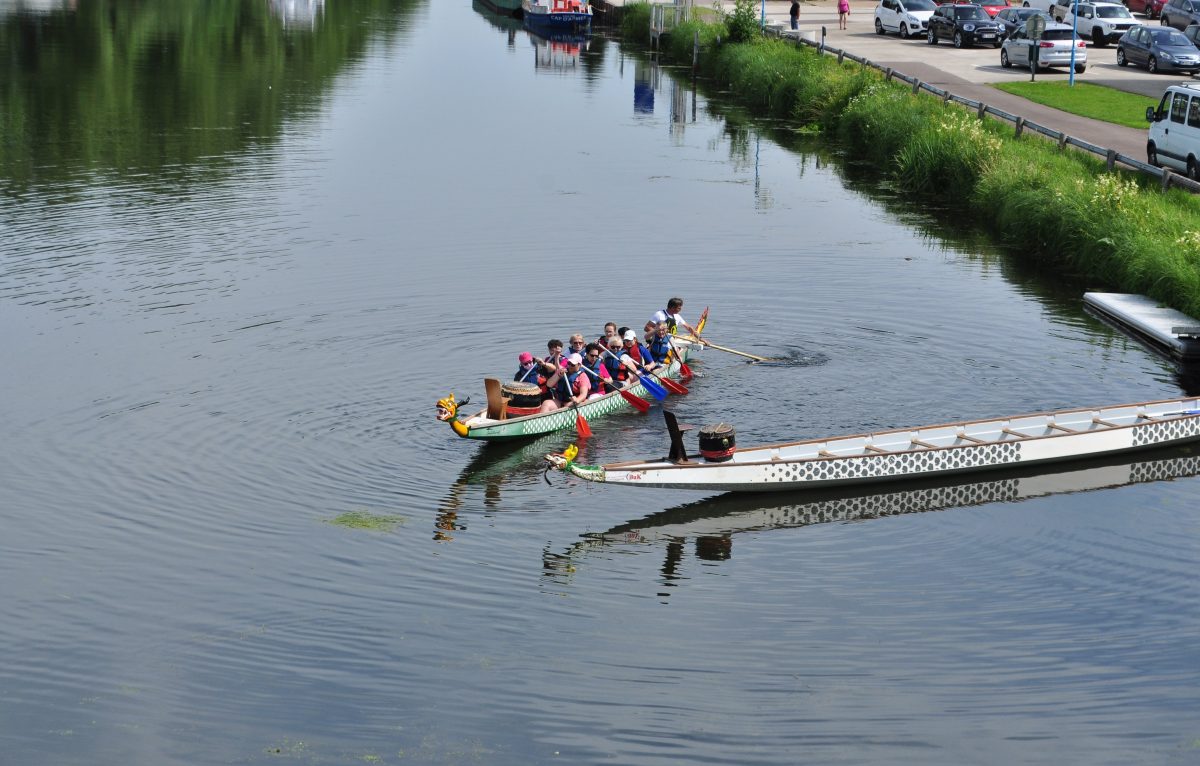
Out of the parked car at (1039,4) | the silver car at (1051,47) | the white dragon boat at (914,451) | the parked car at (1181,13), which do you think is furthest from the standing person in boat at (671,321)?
the parked car at (1039,4)

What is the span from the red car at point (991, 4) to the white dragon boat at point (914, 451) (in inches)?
2148

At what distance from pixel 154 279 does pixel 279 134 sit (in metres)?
20.9

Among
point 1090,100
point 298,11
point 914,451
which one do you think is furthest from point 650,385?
point 298,11

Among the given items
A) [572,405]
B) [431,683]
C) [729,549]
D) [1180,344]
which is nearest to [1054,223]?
[1180,344]

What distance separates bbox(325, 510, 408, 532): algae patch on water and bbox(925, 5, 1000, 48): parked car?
57.3 metres

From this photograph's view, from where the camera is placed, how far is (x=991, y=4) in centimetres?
7906

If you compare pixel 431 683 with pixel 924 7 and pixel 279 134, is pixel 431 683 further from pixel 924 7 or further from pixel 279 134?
pixel 924 7

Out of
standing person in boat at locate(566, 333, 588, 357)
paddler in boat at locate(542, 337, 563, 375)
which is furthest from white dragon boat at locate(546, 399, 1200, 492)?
standing person in boat at locate(566, 333, 588, 357)

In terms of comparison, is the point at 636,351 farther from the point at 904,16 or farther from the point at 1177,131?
the point at 904,16

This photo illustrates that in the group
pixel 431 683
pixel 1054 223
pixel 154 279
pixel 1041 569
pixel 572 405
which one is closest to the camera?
pixel 431 683

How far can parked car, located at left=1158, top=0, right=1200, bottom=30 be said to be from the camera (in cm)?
7081

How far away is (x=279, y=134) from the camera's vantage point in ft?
174

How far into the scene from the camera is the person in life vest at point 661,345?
27047 millimetres

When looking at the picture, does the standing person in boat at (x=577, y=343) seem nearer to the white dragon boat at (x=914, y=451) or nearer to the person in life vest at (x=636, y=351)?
the person in life vest at (x=636, y=351)
